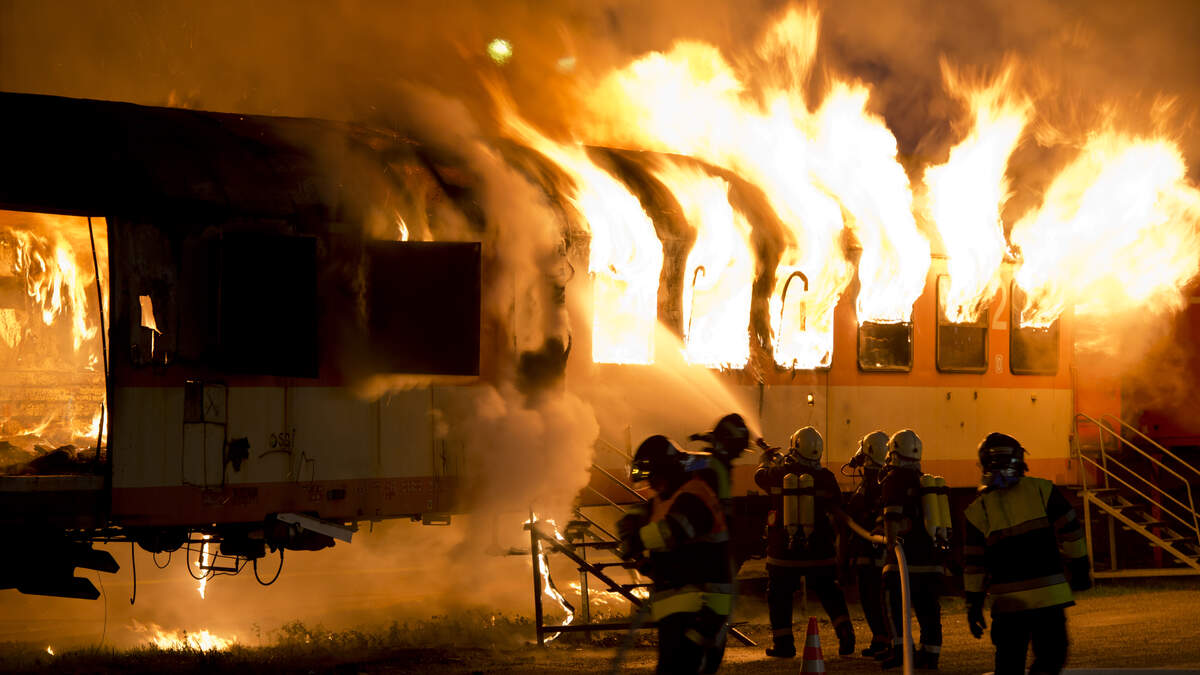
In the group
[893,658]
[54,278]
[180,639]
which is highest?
[54,278]

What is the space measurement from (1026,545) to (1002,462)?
1.60ft

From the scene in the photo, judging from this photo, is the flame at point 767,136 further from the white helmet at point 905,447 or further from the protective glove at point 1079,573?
the protective glove at point 1079,573

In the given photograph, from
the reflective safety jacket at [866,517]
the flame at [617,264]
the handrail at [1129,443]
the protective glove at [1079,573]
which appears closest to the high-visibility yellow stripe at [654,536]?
the protective glove at [1079,573]

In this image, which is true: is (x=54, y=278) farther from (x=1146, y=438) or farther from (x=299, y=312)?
(x=1146, y=438)

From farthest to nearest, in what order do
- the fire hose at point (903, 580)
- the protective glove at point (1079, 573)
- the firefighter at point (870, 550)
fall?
the firefighter at point (870, 550) → the fire hose at point (903, 580) → the protective glove at point (1079, 573)

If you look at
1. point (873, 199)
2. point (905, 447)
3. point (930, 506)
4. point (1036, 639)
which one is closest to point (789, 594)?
point (930, 506)

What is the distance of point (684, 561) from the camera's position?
6719mm

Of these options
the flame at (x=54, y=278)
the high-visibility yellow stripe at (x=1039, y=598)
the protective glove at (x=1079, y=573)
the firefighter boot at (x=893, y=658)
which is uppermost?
the flame at (x=54, y=278)

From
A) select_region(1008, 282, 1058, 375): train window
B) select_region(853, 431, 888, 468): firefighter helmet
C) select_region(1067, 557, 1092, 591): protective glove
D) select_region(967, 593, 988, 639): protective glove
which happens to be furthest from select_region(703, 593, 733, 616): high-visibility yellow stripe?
select_region(1008, 282, 1058, 375): train window

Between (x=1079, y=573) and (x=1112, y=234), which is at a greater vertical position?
(x=1112, y=234)

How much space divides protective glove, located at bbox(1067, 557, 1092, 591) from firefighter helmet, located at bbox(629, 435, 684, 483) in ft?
7.78

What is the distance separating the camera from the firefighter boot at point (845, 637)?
34.1ft

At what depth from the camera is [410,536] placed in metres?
18.4

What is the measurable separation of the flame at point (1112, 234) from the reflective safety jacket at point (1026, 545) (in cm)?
847
